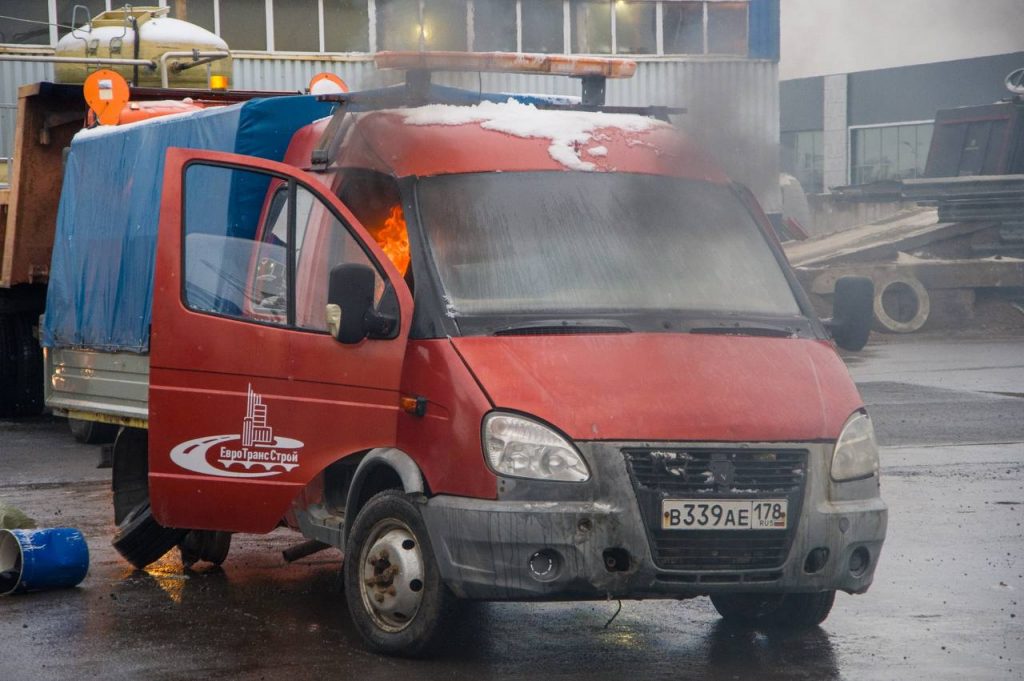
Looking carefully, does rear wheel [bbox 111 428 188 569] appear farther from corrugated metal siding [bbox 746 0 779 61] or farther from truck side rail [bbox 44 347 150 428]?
corrugated metal siding [bbox 746 0 779 61]

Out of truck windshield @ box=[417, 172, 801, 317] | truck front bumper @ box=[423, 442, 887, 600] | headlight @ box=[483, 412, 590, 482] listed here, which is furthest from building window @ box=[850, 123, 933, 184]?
headlight @ box=[483, 412, 590, 482]

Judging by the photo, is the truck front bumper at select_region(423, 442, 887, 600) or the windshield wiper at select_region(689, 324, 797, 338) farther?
the windshield wiper at select_region(689, 324, 797, 338)

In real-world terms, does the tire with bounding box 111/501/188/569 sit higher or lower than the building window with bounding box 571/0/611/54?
lower

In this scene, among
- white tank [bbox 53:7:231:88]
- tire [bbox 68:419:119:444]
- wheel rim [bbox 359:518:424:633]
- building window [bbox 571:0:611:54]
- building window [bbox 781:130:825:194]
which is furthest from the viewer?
building window [bbox 781:130:825:194]

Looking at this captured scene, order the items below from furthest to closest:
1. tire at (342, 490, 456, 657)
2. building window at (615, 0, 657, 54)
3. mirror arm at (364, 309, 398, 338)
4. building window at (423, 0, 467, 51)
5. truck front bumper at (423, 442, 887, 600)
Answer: building window at (615, 0, 657, 54)
building window at (423, 0, 467, 51)
mirror arm at (364, 309, 398, 338)
tire at (342, 490, 456, 657)
truck front bumper at (423, 442, 887, 600)

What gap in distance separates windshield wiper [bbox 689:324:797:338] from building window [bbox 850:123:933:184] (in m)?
41.0

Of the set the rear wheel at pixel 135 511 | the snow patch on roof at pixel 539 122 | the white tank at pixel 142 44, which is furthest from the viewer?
the white tank at pixel 142 44

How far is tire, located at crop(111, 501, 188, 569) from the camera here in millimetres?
8031

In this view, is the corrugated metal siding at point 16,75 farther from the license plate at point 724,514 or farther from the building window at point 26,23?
the license plate at point 724,514

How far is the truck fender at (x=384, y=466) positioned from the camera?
6.09 meters

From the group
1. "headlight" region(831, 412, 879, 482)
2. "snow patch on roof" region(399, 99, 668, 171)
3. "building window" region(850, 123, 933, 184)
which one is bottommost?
"building window" region(850, 123, 933, 184)

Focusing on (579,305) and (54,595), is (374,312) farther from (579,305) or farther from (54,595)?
(54,595)

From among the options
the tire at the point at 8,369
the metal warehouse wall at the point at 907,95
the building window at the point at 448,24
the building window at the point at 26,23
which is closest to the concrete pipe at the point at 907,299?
the building window at the point at 448,24

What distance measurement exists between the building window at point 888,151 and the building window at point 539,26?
2945 cm
